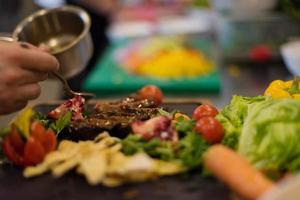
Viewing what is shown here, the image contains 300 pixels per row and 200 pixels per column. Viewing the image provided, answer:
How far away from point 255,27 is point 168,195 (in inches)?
60.7

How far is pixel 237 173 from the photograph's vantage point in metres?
0.99

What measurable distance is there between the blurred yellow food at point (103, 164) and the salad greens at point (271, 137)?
5.6 inches

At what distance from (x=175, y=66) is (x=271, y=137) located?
4.76ft

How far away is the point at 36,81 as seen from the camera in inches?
52.8

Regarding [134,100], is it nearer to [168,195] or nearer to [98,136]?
[98,136]

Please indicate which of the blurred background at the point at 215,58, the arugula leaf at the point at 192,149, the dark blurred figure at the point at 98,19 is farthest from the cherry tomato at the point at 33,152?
the dark blurred figure at the point at 98,19

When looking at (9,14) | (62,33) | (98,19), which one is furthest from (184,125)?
(98,19)

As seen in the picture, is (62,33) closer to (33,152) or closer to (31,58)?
(31,58)

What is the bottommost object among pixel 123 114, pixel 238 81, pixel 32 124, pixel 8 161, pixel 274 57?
pixel 8 161

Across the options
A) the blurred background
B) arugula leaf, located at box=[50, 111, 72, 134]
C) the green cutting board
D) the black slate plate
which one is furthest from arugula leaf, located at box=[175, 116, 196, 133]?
the green cutting board

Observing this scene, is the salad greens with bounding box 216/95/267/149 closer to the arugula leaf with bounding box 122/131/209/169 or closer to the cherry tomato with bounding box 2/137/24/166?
the arugula leaf with bounding box 122/131/209/169

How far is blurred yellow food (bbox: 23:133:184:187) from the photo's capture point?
1.10 metres

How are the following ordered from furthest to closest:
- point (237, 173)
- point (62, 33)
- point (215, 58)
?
point (215, 58) → point (62, 33) → point (237, 173)

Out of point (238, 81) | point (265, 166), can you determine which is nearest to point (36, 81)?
point (265, 166)
